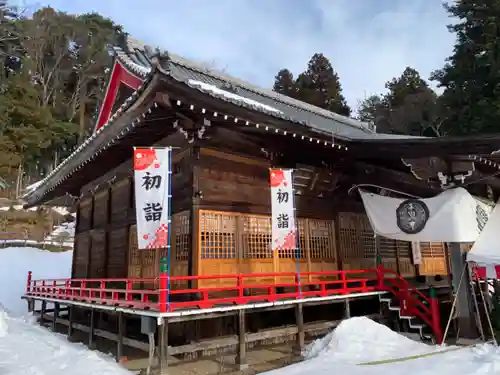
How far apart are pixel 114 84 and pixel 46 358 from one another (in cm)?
943

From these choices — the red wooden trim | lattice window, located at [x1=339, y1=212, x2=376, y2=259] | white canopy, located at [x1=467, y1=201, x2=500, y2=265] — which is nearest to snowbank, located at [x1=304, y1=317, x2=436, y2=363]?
white canopy, located at [x1=467, y1=201, x2=500, y2=265]

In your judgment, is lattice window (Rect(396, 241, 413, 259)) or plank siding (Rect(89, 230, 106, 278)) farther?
plank siding (Rect(89, 230, 106, 278))

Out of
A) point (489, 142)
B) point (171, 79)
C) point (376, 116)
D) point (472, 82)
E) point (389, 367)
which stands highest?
point (376, 116)

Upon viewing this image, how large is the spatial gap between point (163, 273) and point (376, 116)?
4563 centimetres

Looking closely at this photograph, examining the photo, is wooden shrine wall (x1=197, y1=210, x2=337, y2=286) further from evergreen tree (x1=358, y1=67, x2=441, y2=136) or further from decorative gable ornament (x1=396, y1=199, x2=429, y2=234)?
evergreen tree (x1=358, y1=67, x2=441, y2=136)

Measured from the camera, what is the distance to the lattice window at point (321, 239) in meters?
10.4

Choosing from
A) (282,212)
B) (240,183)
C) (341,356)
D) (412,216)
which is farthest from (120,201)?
(412,216)

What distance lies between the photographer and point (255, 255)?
915 centimetres

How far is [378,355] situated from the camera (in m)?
7.34

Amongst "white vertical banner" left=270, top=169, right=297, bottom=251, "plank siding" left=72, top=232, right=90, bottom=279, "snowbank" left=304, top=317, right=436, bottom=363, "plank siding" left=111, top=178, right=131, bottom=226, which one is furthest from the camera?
"plank siding" left=72, top=232, right=90, bottom=279

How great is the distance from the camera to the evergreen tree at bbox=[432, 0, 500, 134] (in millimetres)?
25406

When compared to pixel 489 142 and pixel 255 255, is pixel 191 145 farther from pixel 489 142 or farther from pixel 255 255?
pixel 489 142

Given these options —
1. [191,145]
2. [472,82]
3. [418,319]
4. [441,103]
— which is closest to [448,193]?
[418,319]

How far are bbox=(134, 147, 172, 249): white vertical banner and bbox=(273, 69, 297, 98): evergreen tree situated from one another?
43.5m
